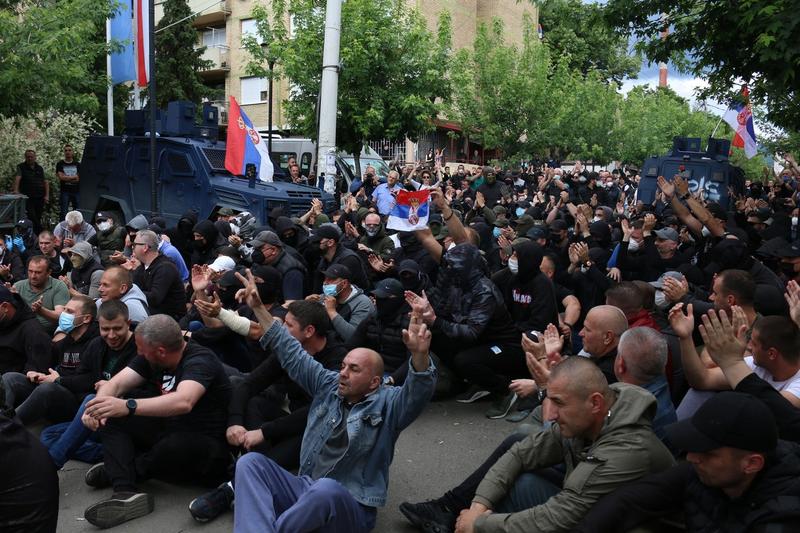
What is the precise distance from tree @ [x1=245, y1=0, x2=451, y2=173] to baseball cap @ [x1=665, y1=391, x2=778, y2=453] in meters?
17.4

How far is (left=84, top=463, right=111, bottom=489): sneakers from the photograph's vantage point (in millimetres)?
5232

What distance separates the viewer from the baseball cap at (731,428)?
286 cm

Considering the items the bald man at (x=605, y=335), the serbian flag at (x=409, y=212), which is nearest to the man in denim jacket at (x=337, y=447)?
the bald man at (x=605, y=335)

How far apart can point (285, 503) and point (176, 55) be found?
107 feet

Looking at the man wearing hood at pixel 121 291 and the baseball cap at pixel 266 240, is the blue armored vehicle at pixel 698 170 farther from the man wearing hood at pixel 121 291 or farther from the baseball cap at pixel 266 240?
the man wearing hood at pixel 121 291

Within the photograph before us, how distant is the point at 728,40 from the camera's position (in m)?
9.90

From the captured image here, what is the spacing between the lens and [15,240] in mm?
11461

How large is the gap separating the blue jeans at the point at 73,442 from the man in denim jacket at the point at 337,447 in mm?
1619

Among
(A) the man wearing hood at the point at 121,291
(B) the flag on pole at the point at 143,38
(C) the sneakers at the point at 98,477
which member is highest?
(B) the flag on pole at the point at 143,38

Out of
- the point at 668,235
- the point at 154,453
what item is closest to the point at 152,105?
the point at 668,235

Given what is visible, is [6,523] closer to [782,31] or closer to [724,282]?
[724,282]

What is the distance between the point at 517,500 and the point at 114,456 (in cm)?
267

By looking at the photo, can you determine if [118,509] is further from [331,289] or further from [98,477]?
[331,289]

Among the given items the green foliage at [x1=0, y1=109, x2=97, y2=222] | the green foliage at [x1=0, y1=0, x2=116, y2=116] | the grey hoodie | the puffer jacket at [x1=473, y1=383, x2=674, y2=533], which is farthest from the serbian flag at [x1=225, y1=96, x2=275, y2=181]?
the puffer jacket at [x1=473, y1=383, x2=674, y2=533]
